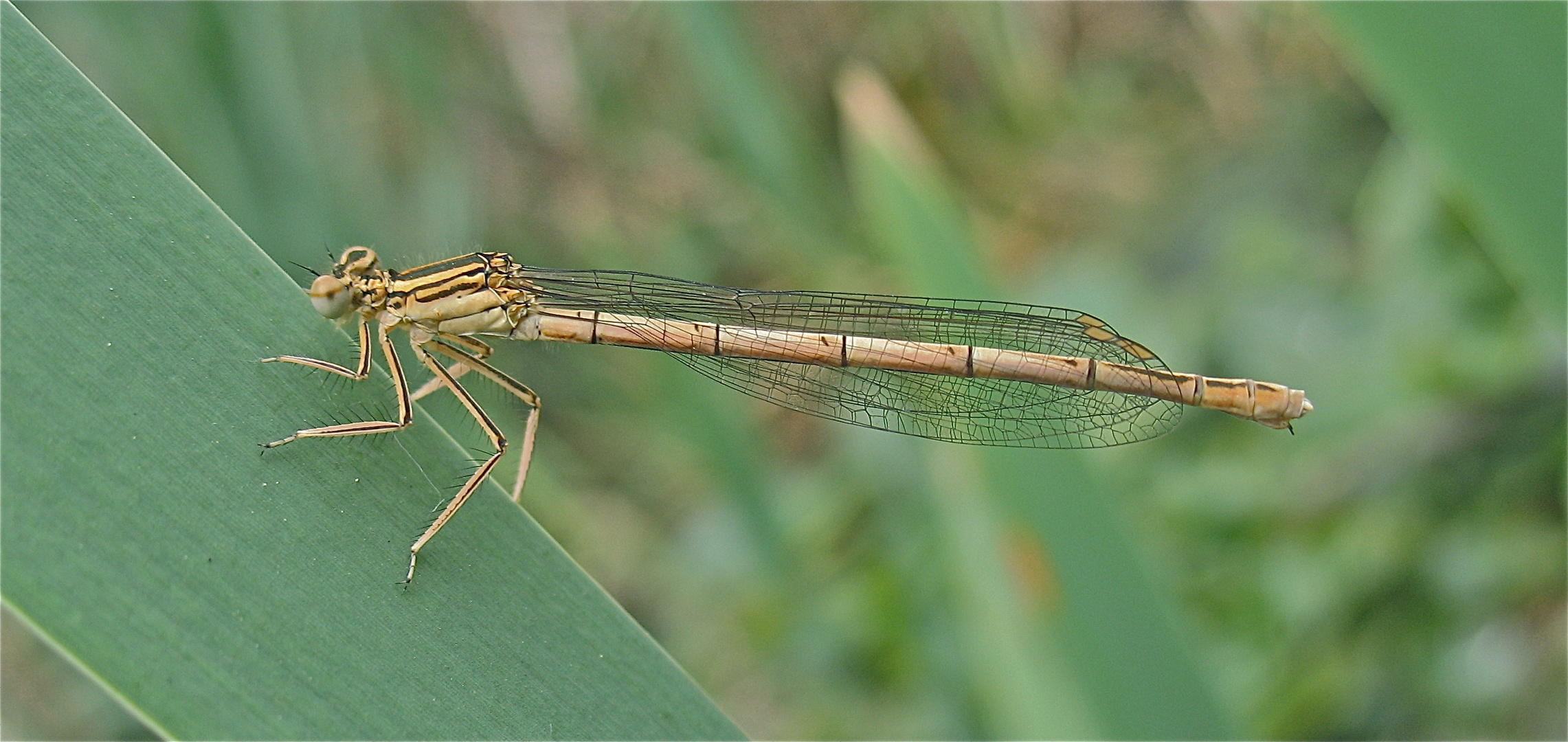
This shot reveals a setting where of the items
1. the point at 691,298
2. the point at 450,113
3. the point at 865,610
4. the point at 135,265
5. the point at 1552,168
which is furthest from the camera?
the point at 450,113

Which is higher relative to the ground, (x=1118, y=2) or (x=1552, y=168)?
(x=1118, y=2)

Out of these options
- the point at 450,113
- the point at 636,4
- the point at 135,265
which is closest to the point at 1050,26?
the point at 636,4

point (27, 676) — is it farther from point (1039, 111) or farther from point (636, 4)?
point (1039, 111)

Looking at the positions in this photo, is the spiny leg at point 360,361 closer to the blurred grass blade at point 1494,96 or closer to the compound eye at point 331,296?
the compound eye at point 331,296

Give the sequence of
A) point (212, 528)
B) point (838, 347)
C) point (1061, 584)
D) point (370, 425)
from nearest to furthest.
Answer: point (212, 528)
point (370, 425)
point (1061, 584)
point (838, 347)

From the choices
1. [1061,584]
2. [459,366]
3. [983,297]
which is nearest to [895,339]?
[983,297]

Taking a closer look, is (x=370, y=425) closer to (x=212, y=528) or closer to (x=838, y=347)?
(x=212, y=528)
